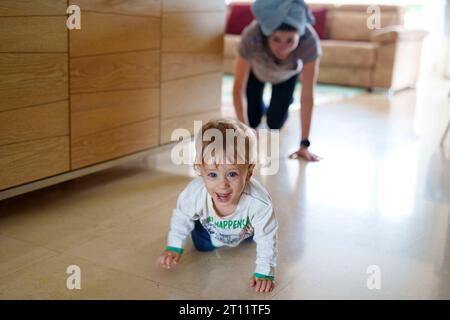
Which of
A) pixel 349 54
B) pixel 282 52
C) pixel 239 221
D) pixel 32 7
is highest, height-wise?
pixel 32 7

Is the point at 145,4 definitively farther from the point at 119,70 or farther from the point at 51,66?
the point at 51,66

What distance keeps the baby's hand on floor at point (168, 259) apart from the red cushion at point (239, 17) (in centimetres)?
489

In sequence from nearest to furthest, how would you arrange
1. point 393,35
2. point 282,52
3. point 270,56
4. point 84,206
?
point 84,206 → point 282,52 → point 270,56 → point 393,35

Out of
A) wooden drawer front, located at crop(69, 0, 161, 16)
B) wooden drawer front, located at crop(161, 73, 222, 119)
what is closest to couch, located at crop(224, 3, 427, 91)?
wooden drawer front, located at crop(161, 73, 222, 119)

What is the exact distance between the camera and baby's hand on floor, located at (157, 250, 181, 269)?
1611 millimetres

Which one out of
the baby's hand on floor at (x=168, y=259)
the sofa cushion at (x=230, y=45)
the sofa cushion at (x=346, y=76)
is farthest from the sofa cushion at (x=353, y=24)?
the baby's hand on floor at (x=168, y=259)

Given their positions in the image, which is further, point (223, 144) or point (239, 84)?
point (239, 84)

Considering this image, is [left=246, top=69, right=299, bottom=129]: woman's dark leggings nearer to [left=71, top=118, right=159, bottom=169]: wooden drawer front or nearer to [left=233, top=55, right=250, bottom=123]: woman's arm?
[left=233, top=55, right=250, bottom=123]: woman's arm

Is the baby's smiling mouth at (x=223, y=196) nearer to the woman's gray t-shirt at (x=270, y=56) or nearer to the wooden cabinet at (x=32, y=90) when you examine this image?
the wooden cabinet at (x=32, y=90)

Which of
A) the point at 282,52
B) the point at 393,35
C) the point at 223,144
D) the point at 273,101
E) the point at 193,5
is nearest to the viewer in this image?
the point at 223,144

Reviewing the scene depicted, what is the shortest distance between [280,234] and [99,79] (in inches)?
32.3

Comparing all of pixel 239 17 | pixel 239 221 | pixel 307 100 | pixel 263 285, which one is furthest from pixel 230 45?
pixel 263 285

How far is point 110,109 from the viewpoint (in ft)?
7.17

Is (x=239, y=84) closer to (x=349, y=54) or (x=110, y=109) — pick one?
(x=110, y=109)
